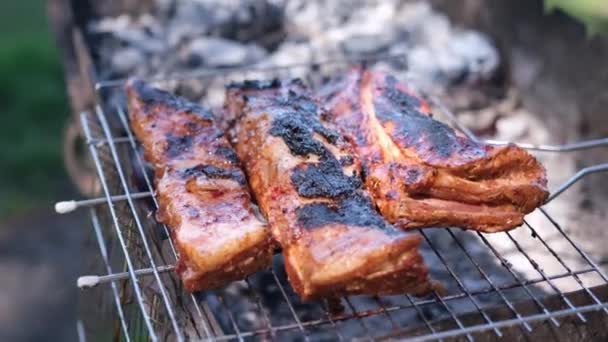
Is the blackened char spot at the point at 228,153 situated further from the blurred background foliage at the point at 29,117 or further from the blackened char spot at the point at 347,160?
the blurred background foliage at the point at 29,117

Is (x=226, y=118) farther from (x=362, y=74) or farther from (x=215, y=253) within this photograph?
(x=215, y=253)

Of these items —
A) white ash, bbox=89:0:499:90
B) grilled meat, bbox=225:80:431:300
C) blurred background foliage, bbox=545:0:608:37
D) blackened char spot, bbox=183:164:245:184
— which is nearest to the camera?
grilled meat, bbox=225:80:431:300

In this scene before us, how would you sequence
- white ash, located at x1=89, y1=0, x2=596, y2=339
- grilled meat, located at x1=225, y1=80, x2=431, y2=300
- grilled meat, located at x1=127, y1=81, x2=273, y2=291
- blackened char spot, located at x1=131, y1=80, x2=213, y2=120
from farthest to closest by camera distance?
white ash, located at x1=89, y1=0, x2=596, y2=339 → blackened char spot, located at x1=131, y1=80, x2=213, y2=120 → grilled meat, located at x1=127, y1=81, x2=273, y2=291 → grilled meat, located at x1=225, y1=80, x2=431, y2=300

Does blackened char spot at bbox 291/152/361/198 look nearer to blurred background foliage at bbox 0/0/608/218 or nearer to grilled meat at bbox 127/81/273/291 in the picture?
grilled meat at bbox 127/81/273/291

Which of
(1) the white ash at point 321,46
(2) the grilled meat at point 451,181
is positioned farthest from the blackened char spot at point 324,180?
(1) the white ash at point 321,46

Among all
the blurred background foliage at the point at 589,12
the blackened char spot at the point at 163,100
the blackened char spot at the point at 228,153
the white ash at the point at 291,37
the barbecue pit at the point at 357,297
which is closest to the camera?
the barbecue pit at the point at 357,297

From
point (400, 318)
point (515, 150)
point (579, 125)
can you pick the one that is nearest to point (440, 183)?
point (515, 150)

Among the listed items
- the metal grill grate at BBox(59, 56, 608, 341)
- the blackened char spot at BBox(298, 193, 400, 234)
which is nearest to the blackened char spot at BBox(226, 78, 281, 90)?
the metal grill grate at BBox(59, 56, 608, 341)
